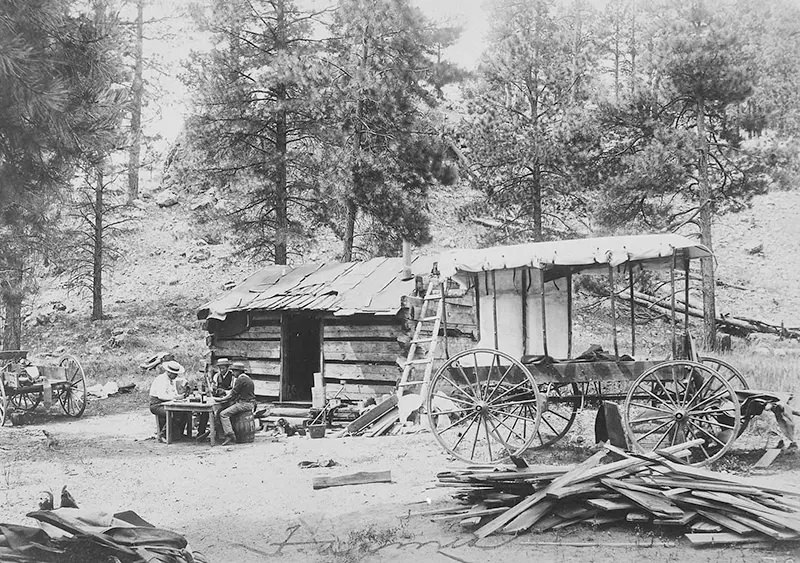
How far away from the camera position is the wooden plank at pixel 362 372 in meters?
14.5

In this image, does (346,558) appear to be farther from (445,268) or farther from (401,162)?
(401,162)

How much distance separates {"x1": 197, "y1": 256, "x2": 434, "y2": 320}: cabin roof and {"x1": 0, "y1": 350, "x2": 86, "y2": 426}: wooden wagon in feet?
10.2

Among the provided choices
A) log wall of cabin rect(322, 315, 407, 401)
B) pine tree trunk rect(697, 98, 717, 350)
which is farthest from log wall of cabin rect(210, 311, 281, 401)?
pine tree trunk rect(697, 98, 717, 350)

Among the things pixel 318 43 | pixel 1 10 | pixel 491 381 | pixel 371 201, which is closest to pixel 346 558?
pixel 491 381

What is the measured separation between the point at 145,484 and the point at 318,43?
1503 centimetres

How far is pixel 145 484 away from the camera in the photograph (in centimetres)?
912

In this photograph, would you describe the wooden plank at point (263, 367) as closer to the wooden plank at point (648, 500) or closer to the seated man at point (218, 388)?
the seated man at point (218, 388)

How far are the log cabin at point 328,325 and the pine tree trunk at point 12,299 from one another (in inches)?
A: 245

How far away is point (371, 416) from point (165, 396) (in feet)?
11.9

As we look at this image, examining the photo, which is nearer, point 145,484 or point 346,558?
point 346,558

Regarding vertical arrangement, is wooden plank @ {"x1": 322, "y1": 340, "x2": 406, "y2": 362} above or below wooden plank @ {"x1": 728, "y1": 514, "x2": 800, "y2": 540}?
above

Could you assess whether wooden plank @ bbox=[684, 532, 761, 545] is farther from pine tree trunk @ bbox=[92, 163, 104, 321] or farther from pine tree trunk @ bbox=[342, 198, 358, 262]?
pine tree trunk @ bbox=[92, 163, 104, 321]

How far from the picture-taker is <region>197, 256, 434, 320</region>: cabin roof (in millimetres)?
14492

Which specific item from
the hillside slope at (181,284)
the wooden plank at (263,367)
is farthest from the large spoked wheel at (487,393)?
the hillside slope at (181,284)
